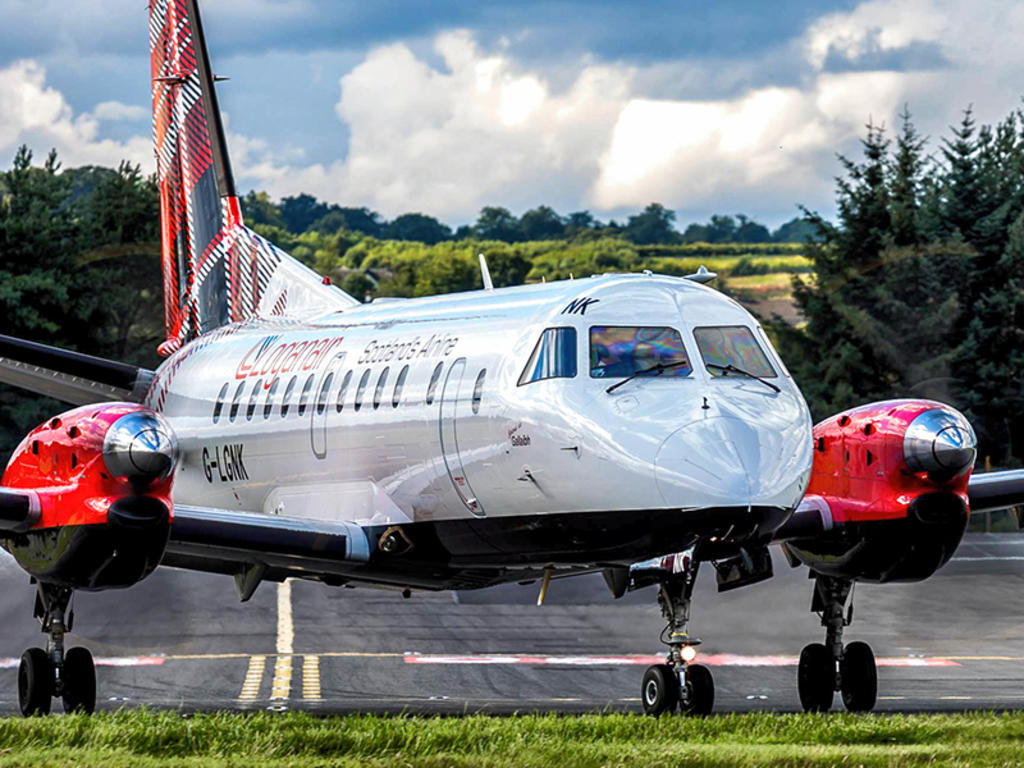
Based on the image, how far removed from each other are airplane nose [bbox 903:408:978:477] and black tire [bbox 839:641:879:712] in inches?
75.5

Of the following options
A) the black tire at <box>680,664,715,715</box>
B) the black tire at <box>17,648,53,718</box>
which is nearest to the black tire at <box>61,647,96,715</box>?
the black tire at <box>17,648,53,718</box>

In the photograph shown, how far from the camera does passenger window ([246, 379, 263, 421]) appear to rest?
65.8 ft

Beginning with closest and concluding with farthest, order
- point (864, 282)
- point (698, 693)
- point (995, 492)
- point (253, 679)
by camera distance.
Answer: point (698, 693) → point (995, 492) → point (253, 679) → point (864, 282)

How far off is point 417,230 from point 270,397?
559 ft

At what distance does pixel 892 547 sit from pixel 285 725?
6945mm

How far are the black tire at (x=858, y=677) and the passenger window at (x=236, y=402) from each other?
24.3 feet

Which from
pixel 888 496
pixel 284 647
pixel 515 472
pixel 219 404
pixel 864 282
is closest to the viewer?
pixel 515 472

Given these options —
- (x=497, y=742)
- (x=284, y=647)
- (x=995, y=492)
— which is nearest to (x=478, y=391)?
(x=497, y=742)

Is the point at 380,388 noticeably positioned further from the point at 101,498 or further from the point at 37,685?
the point at 37,685

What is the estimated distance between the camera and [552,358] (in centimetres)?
1522

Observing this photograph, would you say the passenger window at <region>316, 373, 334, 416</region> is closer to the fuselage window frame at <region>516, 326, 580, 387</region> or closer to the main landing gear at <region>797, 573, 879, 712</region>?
the fuselage window frame at <region>516, 326, 580, 387</region>

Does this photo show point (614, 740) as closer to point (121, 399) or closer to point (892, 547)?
point (892, 547)

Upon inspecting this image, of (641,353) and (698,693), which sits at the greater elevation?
(641,353)

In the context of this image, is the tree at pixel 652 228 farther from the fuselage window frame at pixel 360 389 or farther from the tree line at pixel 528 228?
the fuselage window frame at pixel 360 389
